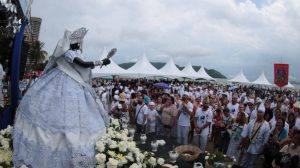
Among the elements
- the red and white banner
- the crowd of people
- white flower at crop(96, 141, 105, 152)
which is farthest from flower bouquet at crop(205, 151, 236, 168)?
the red and white banner

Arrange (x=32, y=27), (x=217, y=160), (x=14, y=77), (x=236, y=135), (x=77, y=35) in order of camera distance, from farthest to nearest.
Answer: (x=32, y=27) < (x=236, y=135) < (x=14, y=77) < (x=217, y=160) < (x=77, y=35)

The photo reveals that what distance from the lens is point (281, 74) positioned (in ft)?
43.8

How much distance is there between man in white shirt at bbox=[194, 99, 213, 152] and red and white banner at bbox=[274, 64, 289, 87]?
18.3 ft

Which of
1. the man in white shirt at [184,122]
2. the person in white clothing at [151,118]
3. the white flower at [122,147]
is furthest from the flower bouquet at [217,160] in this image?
the person in white clothing at [151,118]

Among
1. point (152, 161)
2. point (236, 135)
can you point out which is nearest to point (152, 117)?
point (236, 135)

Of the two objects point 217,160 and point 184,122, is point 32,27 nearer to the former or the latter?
point 184,122

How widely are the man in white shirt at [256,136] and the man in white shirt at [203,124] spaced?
1.61 meters

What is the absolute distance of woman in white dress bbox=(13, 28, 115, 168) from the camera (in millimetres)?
4074

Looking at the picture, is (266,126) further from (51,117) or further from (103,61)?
(51,117)

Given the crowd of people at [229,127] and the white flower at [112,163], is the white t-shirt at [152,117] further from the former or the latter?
the white flower at [112,163]

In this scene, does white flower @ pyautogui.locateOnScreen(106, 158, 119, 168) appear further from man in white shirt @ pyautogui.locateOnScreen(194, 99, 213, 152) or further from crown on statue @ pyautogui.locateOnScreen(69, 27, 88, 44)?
man in white shirt @ pyautogui.locateOnScreen(194, 99, 213, 152)

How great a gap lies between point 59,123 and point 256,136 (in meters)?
4.57

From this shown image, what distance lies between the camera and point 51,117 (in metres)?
4.20

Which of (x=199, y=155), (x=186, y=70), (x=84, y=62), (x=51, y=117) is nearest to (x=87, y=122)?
(x=51, y=117)
